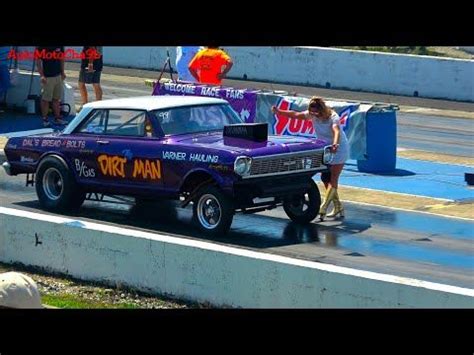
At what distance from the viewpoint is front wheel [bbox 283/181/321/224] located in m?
13.3

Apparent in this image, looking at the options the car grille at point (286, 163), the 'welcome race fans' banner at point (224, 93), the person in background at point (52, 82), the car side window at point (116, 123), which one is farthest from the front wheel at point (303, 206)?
the person in background at point (52, 82)

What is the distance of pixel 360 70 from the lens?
28766 mm

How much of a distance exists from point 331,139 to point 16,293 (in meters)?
6.56

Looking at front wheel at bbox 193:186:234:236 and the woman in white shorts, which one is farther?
the woman in white shorts

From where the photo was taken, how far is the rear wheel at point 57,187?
543 inches

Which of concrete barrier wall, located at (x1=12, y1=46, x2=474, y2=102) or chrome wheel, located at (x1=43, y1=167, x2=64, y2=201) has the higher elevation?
concrete barrier wall, located at (x1=12, y1=46, x2=474, y2=102)

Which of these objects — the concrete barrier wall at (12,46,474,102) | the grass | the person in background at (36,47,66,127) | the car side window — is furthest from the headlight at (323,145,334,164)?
the concrete barrier wall at (12,46,474,102)

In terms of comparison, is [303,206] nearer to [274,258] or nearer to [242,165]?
[242,165]

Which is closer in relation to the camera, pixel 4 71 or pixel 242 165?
pixel 242 165

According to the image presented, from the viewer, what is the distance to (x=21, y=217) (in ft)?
39.0

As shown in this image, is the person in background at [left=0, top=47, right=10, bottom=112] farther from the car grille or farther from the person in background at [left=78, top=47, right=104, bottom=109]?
the car grille

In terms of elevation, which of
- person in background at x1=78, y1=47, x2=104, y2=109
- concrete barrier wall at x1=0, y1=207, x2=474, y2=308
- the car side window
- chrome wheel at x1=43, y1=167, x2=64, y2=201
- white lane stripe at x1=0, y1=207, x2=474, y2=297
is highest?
person in background at x1=78, y1=47, x2=104, y2=109

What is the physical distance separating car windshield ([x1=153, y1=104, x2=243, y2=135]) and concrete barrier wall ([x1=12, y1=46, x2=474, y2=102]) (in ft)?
48.4

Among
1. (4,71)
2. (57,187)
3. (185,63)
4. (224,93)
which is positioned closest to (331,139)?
(57,187)
